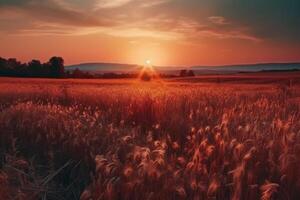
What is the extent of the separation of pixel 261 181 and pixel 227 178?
28 cm

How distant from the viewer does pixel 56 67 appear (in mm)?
53750

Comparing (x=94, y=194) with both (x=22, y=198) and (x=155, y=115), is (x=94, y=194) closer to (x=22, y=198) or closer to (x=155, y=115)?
A: (x=22, y=198)

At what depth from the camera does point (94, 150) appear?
431 centimetres

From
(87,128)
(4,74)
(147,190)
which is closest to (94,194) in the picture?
(147,190)

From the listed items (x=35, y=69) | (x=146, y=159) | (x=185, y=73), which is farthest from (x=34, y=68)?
(x=146, y=159)

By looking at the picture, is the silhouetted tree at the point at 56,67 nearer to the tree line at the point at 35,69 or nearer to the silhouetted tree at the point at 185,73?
the tree line at the point at 35,69

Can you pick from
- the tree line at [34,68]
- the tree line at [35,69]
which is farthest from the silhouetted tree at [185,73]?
the tree line at [34,68]

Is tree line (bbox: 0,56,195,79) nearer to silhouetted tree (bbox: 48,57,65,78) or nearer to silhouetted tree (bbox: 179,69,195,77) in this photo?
silhouetted tree (bbox: 48,57,65,78)

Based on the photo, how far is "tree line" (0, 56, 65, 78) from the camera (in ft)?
172

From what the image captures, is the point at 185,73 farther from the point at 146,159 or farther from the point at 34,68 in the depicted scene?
the point at 146,159

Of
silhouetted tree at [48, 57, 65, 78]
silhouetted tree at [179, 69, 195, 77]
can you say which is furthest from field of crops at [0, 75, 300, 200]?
silhouetted tree at [179, 69, 195, 77]

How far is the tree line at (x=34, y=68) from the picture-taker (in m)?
52.5

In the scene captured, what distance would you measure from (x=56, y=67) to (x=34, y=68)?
285 cm

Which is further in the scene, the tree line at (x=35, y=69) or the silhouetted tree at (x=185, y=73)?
the silhouetted tree at (x=185, y=73)
